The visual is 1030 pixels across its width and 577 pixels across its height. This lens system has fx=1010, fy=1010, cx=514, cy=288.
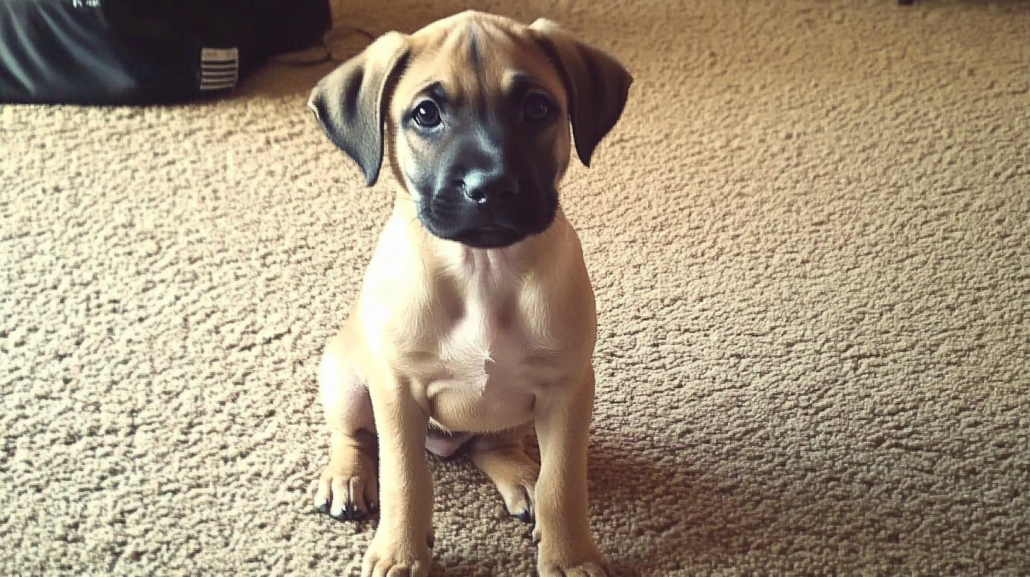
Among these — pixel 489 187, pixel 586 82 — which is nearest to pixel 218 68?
pixel 586 82

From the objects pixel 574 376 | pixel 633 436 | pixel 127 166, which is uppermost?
pixel 574 376

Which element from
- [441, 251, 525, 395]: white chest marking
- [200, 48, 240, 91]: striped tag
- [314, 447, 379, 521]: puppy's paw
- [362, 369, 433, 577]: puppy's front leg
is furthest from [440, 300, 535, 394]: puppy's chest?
[200, 48, 240, 91]: striped tag

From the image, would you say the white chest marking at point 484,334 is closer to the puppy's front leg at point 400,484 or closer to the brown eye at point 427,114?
the puppy's front leg at point 400,484

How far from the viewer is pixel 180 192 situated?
8.98 feet

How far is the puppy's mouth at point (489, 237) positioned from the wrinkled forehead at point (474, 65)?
0.59 feet

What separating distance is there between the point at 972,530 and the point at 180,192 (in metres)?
2.08

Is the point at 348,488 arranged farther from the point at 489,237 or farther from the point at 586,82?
the point at 586,82

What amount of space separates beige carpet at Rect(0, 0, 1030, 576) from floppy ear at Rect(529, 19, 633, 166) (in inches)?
26.7

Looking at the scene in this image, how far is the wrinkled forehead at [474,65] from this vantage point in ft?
4.69

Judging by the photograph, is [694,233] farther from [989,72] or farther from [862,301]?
[989,72]

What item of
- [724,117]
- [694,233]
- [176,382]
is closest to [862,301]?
[694,233]

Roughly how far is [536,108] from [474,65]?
0.11 m

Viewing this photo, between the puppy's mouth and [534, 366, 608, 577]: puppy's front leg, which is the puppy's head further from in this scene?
[534, 366, 608, 577]: puppy's front leg

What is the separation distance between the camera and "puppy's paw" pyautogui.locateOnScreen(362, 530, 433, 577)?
5.30 ft
